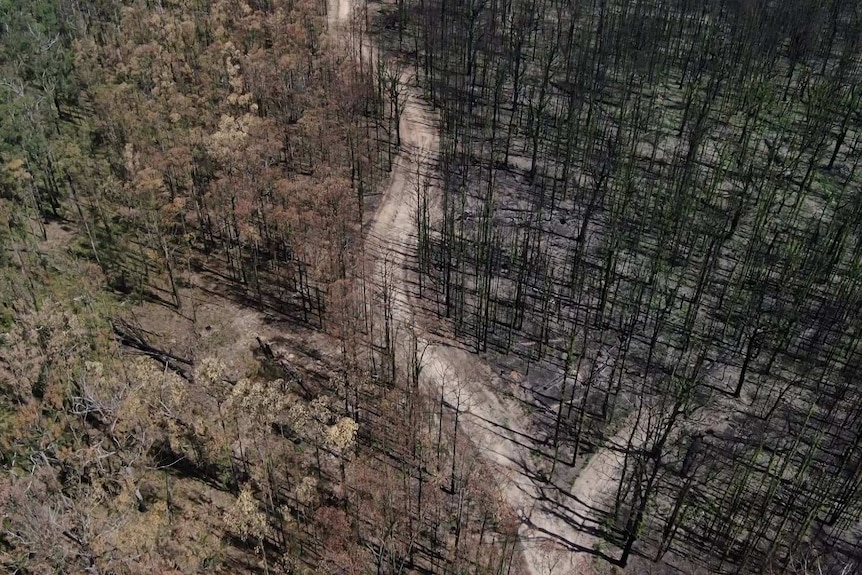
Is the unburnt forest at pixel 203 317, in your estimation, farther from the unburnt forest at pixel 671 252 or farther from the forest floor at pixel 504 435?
the unburnt forest at pixel 671 252

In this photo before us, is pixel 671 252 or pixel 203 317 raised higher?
pixel 671 252

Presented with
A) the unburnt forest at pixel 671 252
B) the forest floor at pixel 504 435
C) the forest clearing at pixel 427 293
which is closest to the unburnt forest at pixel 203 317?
the forest clearing at pixel 427 293

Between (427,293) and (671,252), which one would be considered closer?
(427,293)

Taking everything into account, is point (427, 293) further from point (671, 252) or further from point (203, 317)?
point (671, 252)

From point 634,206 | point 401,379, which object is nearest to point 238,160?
point 401,379

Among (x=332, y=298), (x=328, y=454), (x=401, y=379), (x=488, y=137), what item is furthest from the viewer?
(x=488, y=137)

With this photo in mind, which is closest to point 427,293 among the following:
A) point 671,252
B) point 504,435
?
point 504,435

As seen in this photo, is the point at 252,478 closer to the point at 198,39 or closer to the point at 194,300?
the point at 194,300
